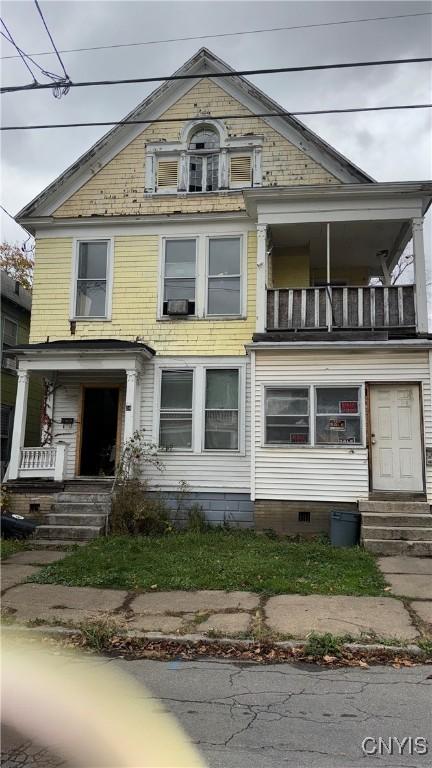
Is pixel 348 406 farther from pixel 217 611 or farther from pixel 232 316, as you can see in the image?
pixel 217 611

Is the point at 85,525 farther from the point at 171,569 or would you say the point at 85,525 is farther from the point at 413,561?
the point at 413,561

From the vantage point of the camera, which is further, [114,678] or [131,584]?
[131,584]

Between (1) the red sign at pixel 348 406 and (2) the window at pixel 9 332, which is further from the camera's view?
(2) the window at pixel 9 332

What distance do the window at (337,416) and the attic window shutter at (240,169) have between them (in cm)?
544

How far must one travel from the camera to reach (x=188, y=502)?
12000 millimetres

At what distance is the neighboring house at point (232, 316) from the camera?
35.9 feet

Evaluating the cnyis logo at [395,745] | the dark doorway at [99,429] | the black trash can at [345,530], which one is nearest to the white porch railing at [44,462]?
the dark doorway at [99,429]

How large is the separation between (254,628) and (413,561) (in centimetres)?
419

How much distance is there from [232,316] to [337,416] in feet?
10.8

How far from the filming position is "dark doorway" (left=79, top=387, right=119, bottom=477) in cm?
1303

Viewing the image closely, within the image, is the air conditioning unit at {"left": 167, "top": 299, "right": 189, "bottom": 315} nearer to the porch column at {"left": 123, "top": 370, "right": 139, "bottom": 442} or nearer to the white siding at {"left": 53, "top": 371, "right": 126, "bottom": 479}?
the porch column at {"left": 123, "top": 370, "right": 139, "bottom": 442}

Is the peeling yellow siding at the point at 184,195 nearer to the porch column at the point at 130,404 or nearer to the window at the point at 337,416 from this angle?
the porch column at the point at 130,404

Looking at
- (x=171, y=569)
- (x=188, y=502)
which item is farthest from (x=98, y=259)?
(x=171, y=569)

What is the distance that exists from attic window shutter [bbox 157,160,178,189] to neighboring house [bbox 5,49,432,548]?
3cm
